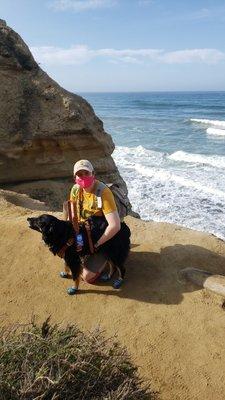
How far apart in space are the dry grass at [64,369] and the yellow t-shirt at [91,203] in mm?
1548

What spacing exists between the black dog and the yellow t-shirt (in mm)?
97

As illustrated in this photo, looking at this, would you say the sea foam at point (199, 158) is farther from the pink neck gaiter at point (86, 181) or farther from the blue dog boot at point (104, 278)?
the pink neck gaiter at point (86, 181)

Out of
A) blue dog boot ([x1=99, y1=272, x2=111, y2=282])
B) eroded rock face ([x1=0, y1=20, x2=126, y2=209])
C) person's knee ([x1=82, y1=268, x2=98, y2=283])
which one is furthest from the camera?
eroded rock face ([x1=0, y1=20, x2=126, y2=209])

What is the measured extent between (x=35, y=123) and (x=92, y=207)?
493cm

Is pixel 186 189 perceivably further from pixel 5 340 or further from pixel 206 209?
pixel 5 340

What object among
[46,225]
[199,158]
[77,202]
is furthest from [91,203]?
[199,158]

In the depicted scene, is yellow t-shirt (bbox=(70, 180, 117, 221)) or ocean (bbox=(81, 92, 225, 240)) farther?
ocean (bbox=(81, 92, 225, 240))

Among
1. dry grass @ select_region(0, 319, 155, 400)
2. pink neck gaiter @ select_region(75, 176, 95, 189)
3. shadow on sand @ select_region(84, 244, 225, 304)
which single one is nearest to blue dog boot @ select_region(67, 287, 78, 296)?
shadow on sand @ select_region(84, 244, 225, 304)

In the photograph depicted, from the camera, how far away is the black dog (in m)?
4.47

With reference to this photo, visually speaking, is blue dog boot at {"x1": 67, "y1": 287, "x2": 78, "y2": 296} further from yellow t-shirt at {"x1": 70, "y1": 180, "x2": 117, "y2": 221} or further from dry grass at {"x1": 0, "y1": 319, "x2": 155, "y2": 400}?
dry grass at {"x1": 0, "y1": 319, "x2": 155, "y2": 400}

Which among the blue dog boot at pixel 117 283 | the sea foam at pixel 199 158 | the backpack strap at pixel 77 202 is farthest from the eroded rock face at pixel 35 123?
the sea foam at pixel 199 158

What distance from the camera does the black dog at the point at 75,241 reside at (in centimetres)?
447

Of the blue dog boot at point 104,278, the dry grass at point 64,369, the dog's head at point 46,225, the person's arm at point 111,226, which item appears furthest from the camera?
the blue dog boot at point 104,278

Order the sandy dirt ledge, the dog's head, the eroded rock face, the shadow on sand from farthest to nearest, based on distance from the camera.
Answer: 1. the eroded rock face
2. the shadow on sand
3. the dog's head
4. the sandy dirt ledge
